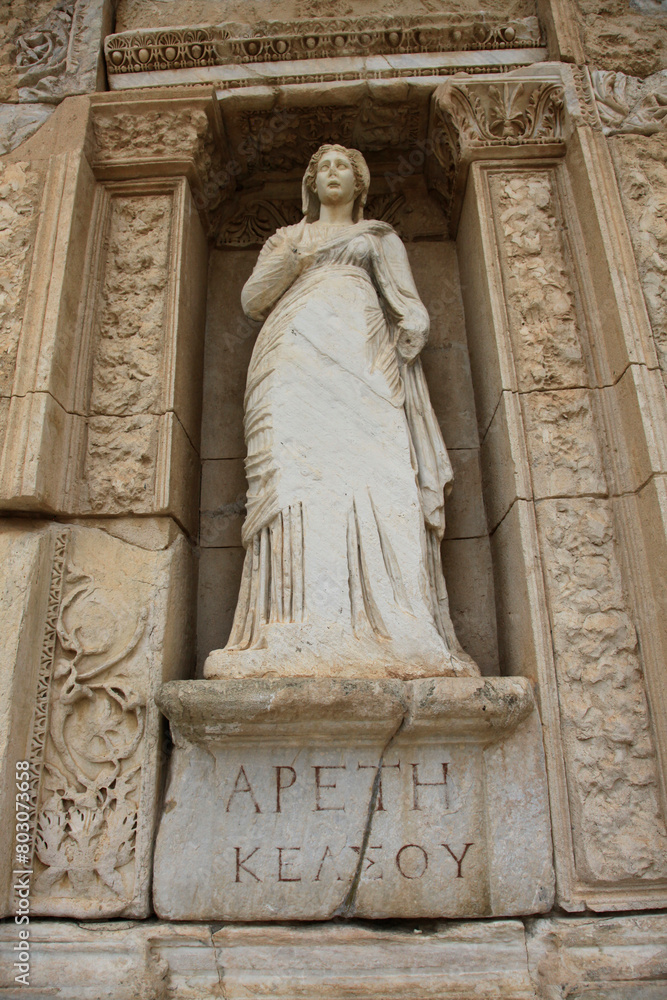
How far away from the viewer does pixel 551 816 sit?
279 centimetres

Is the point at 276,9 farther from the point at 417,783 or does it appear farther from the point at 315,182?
the point at 417,783

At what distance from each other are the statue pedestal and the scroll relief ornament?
18 cm

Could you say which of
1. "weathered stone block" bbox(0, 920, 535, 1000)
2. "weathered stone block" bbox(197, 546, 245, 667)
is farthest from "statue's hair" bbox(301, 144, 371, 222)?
"weathered stone block" bbox(0, 920, 535, 1000)

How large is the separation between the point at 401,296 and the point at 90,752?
2.59m

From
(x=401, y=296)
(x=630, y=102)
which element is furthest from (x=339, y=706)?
(x=630, y=102)

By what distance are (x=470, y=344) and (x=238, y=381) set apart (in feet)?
4.39

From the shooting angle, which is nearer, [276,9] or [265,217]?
[276,9]

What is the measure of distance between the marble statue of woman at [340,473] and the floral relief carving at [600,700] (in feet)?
1.40

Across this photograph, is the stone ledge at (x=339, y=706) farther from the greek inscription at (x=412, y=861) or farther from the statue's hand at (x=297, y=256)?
the statue's hand at (x=297, y=256)

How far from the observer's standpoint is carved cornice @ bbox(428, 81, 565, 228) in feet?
13.3

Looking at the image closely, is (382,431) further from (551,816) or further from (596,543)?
(551,816)

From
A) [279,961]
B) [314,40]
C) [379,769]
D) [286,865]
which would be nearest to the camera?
[279,961]

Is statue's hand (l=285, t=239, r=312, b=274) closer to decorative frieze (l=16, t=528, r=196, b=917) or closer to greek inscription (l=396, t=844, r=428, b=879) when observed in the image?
decorative frieze (l=16, t=528, r=196, b=917)

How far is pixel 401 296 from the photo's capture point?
12.6 ft
